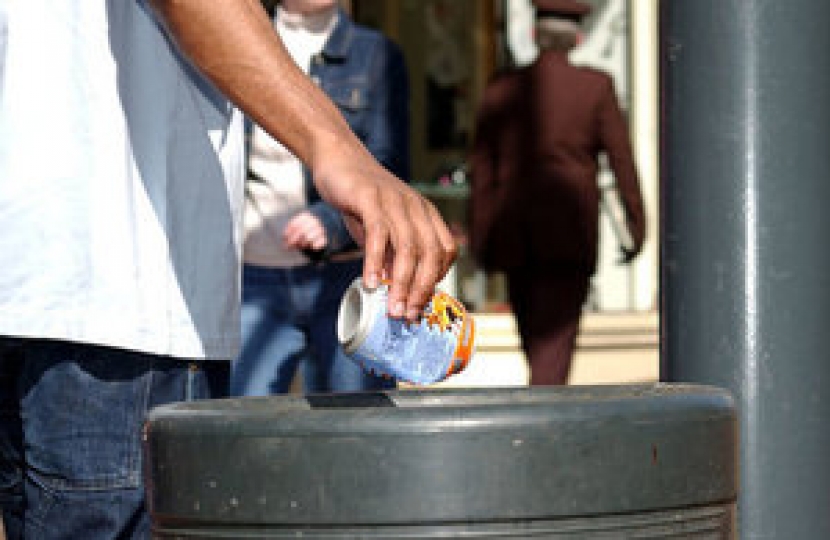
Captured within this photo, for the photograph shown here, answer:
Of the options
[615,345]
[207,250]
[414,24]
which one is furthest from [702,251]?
[414,24]

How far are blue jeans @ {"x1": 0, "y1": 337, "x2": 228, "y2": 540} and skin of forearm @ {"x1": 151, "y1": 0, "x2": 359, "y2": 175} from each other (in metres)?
0.42

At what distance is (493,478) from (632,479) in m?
0.14

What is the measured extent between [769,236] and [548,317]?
3515 millimetres

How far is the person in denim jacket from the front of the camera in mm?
3980

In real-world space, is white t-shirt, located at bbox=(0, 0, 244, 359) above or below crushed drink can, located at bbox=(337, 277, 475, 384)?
above

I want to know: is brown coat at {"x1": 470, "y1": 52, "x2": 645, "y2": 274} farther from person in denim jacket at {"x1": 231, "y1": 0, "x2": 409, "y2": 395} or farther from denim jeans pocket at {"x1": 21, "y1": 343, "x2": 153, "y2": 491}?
denim jeans pocket at {"x1": 21, "y1": 343, "x2": 153, "y2": 491}

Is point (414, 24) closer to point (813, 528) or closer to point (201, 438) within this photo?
point (813, 528)

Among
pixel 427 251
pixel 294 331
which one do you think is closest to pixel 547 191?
pixel 294 331

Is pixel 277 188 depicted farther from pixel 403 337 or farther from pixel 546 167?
pixel 403 337

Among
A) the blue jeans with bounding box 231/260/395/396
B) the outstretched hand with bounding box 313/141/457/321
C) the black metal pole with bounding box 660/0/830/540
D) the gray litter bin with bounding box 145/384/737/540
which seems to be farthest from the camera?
the blue jeans with bounding box 231/260/395/396

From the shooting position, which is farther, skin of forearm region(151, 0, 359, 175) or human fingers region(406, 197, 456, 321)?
skin of forearm region(151, 0, 359, 175)

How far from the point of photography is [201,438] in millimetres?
1709

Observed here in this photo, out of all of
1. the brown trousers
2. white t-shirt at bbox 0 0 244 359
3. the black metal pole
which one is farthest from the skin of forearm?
the brown trousers

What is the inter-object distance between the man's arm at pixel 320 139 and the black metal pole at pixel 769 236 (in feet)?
2.45
